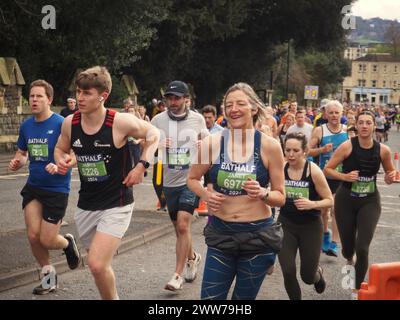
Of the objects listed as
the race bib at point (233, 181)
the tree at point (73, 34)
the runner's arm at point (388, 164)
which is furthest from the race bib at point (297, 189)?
the tree at point (73, 34)

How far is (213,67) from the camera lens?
41.8 m

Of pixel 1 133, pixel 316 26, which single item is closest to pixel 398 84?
pixel 316 26

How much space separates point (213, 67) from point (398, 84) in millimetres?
144639

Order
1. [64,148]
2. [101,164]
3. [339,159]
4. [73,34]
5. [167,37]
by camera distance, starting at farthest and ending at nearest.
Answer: [167,37] < [73,34] < [339,159] < [64,148] < [101,164]

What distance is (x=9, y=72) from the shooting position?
24078 millimetres

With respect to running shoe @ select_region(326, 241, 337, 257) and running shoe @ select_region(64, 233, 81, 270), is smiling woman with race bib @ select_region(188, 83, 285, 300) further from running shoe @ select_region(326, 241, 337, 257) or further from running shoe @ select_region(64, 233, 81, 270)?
running shoe @ select_region(326, 241, 337, 257)

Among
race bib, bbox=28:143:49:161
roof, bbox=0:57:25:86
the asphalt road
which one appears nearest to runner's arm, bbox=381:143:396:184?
the asphalt road

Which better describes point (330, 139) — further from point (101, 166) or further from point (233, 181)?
point (233, 181)

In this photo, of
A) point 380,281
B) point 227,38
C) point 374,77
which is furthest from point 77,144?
point 374,77

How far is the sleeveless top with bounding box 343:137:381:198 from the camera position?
7414 mm

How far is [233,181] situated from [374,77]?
194445mm

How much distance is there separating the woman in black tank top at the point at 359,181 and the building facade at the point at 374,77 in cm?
18361

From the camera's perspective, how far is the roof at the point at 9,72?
23.8m
